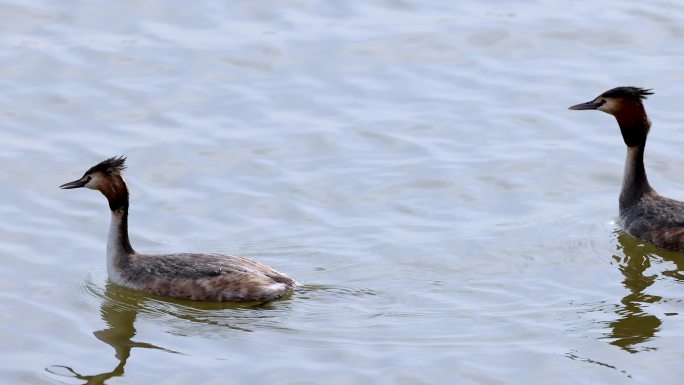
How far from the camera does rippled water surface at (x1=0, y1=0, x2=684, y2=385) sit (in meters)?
10.7

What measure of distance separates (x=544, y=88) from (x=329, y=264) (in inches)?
199

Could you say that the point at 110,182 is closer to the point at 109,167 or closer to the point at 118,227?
the point at 109,167

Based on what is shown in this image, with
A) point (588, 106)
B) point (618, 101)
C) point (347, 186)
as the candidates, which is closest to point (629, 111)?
point (618, 101)

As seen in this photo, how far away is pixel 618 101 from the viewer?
1390 centimetres

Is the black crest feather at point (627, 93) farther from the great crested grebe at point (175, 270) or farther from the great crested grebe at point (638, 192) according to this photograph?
the great crested grebe at point (175, 270)

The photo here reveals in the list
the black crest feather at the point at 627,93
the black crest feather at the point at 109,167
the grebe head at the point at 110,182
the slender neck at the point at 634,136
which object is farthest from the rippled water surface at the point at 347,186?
the black crest feather at the point at 627,93

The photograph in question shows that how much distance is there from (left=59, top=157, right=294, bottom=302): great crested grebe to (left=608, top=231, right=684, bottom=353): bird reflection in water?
254cm

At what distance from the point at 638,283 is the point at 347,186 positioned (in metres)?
3.13

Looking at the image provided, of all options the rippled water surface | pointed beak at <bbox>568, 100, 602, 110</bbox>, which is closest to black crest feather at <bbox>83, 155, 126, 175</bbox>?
the rippled water surface

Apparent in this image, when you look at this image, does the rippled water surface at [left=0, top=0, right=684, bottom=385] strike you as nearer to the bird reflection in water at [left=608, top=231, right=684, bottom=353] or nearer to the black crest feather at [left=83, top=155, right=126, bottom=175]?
the bird reflection in water at [left=608, top=231, right=684, bottom=353]

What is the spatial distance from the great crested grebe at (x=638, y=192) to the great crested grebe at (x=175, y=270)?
343 centimetres

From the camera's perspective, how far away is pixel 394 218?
13.5 meters

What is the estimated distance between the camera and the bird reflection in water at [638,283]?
11.0 meters

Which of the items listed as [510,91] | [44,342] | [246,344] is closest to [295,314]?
[246,344]
